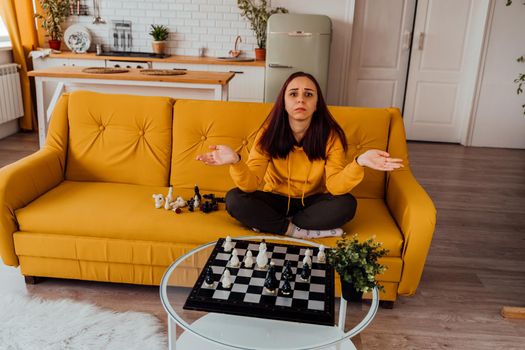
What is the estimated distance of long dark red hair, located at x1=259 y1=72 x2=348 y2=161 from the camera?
2201mm

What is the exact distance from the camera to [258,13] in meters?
5.25

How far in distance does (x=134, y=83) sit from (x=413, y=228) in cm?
246

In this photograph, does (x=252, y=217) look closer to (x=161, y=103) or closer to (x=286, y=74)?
(x=161, y=103)

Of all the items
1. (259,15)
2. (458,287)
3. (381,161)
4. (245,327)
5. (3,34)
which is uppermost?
(259,15)

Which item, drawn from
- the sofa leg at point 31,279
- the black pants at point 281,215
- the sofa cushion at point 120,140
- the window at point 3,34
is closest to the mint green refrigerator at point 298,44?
the sofa cushion at point 120,140

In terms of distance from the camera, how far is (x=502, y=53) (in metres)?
5.20

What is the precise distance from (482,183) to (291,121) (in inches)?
109

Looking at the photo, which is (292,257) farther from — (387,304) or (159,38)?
(159,38)

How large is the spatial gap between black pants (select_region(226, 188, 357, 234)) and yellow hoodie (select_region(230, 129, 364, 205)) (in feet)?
0.16

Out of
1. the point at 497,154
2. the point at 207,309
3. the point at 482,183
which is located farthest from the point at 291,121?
the point at 497,154

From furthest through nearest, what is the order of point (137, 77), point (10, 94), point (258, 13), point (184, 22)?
point (184, 22) → point (258, 13) → point (10, 94) → point (137, 77)

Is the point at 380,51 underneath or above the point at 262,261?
above

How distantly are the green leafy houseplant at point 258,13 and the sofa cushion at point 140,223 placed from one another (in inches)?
135

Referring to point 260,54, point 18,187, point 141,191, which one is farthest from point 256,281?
point 260,54
